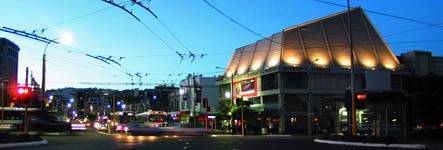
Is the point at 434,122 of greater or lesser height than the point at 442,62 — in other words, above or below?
below

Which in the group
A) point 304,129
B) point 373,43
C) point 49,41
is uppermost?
point 373,43

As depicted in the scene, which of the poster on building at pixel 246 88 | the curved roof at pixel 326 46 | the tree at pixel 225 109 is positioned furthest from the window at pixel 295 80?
the tree at pixel 225 109

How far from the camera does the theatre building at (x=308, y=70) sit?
294 feet

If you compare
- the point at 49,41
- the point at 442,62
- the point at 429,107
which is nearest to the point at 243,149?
the point at 49,41

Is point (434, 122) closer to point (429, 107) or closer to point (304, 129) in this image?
point (429, 107)

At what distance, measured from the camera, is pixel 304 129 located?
294 feet

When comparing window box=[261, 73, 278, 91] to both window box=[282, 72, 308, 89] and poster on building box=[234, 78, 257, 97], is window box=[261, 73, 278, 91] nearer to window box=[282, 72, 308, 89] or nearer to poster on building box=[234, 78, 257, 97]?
window box=[282, 72, 308, 89]

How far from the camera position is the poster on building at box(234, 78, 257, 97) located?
97375 mm

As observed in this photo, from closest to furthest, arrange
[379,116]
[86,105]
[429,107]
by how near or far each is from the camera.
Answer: [429,107], [379,116], [86,105]

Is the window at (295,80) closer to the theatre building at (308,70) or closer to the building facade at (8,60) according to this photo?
the theatre building at (308,70)

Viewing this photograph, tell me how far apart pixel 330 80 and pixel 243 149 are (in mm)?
65730

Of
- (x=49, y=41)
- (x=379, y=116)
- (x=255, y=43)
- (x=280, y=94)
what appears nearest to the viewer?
(x=49, y=41)

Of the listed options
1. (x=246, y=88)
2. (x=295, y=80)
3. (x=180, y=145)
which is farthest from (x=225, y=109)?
(x=180, y=145)

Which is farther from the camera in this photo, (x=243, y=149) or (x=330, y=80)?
(x=330, y=80)
